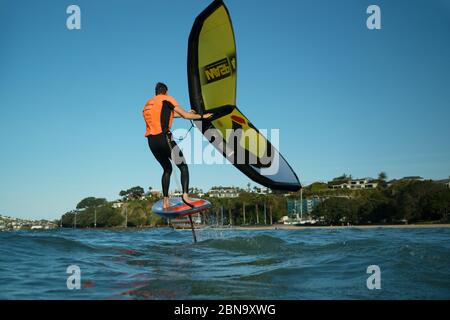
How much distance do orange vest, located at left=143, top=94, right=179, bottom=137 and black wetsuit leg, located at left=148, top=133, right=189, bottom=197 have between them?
0.33 ft

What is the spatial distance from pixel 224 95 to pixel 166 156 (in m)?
2.70

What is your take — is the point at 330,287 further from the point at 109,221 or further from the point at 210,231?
the point at 109,221

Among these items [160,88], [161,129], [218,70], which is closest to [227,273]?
[161,129]

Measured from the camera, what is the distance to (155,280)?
4828mm

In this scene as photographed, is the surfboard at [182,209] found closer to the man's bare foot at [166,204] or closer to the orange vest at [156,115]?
the man's bare foot at [166,204]

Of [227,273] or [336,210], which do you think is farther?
[336,210]

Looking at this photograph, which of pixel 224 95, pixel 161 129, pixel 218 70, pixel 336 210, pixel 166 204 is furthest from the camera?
pixel 336 210

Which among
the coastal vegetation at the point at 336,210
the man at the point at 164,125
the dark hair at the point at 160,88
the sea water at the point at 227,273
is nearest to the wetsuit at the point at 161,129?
the man at the point at 164,125

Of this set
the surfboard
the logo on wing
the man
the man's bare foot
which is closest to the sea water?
the surfboard

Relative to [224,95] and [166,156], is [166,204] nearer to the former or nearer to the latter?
[166,156]

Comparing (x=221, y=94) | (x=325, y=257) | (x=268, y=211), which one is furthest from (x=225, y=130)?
(x=268, y=211)

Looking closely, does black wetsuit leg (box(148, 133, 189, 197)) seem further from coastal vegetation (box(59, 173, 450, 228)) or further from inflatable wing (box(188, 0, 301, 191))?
coastal vegetation (box(59, 173, 450, 228))

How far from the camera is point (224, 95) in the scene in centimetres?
889

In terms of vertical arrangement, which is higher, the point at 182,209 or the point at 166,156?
the point at 166,156
